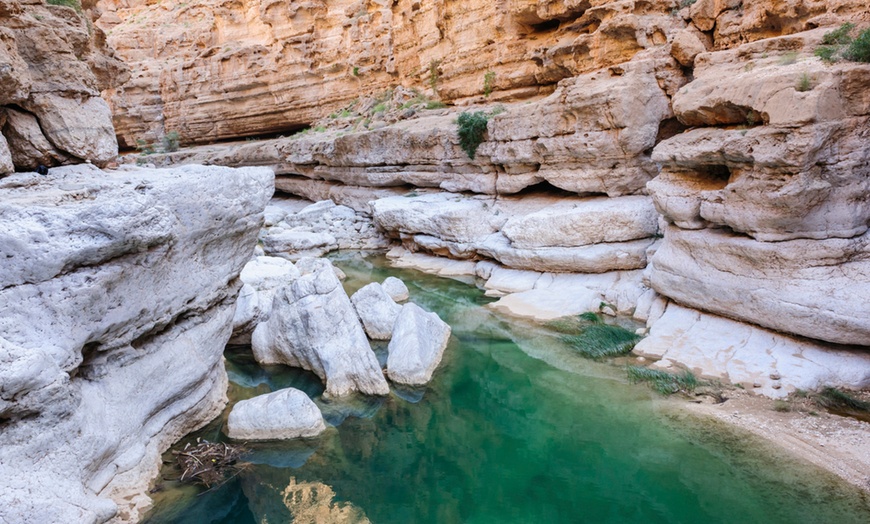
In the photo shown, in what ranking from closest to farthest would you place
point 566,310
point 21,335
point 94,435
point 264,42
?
1. point 21,335
2. point 94,435
3. point 566,310
4. point 264,42

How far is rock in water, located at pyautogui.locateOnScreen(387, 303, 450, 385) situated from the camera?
8922mm

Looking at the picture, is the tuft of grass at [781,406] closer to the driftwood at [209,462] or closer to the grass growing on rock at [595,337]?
the grass growing on rock at [595,337]

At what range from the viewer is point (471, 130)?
1611cm

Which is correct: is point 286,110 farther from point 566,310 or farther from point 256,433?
point 256,433

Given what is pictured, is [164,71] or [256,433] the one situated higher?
[164,71]

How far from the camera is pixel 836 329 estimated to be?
775 cm

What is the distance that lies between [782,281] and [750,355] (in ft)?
4.36

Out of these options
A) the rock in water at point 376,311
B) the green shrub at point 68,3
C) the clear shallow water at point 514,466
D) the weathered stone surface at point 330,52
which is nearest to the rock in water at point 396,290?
the rock in water at point 376,311

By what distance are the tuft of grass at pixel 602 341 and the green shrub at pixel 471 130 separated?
7950 mm

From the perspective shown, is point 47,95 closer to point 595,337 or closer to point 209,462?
point 209,462

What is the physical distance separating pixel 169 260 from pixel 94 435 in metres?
2.05

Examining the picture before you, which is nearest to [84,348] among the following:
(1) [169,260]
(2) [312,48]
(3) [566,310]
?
(1) [169,260]

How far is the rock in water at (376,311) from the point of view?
34.3 feet

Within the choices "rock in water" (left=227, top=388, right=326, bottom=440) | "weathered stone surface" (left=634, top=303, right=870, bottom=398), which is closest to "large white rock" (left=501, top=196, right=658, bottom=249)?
"weathered stone surface" (left=634, top=303, right=870, bottom=398)
